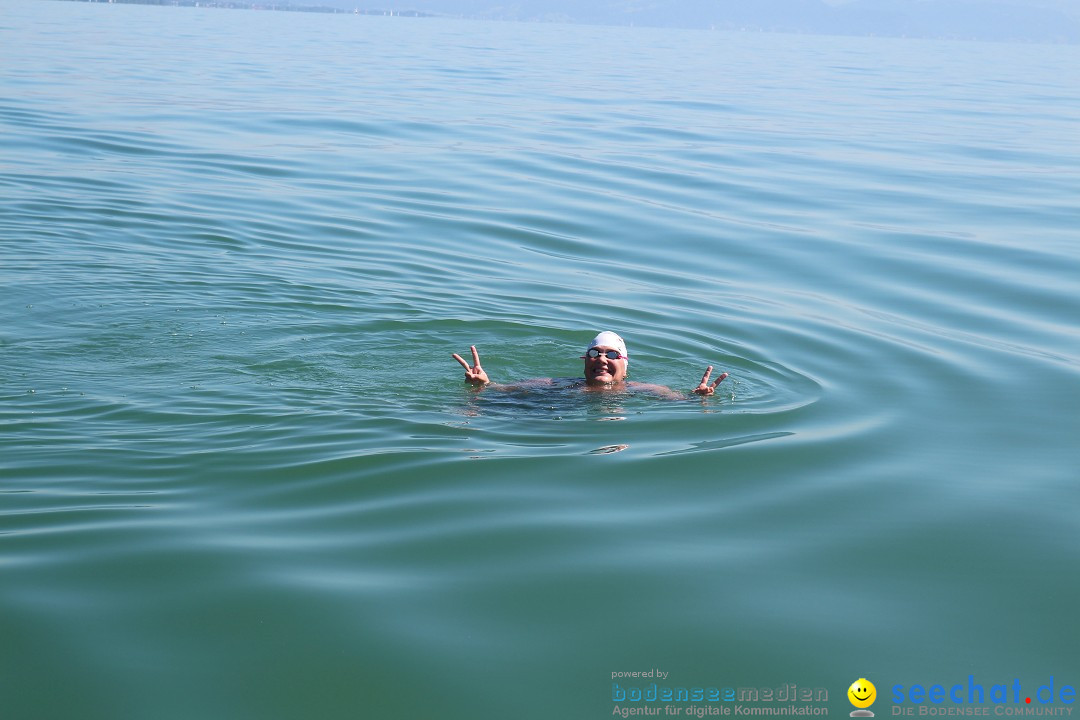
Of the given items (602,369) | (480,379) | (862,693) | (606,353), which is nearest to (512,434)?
(480,379)

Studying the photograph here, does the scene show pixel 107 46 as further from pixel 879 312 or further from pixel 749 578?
pixel 749 578

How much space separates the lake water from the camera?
5.75 m

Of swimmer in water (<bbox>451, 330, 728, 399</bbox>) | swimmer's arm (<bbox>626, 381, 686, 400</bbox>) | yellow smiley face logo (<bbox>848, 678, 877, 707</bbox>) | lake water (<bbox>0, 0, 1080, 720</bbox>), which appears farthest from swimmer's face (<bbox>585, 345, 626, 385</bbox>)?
yellow smiley face logo (<bbox>848, 678, 877, 707</bbox>)

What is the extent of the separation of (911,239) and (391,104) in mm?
19150

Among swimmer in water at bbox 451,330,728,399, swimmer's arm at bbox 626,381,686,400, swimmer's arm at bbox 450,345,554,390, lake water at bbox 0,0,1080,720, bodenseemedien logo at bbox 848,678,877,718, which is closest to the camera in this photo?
bodenseemedien logo at bbox 848,678,877,718

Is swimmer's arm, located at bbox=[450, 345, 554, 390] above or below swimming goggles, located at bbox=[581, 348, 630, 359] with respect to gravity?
below

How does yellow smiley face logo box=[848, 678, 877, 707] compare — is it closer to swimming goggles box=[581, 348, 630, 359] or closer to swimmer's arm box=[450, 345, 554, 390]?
swimmer's arm box=[450, 345, 554, 390]

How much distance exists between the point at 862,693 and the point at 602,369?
522cm

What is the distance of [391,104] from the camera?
108 feet

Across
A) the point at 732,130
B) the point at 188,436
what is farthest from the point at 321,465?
the point at 732,130

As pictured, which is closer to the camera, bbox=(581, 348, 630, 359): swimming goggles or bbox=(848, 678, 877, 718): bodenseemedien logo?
bbox=(848, 678, 877, 718): bodenseemedien logo

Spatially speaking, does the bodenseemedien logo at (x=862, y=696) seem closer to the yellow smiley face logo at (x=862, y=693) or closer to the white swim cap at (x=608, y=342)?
the yellow smiley face logo at (x=862, y=693)

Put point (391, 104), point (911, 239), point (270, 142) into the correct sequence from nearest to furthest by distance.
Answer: point (911, 239) < point (270, 142) < point (391, 104)

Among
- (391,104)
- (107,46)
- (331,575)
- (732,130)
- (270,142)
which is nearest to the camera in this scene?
(331,575)
